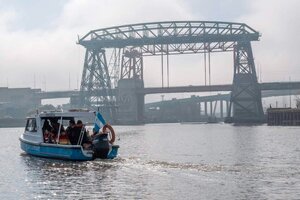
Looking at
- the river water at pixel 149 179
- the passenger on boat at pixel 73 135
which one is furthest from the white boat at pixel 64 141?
the river water at pixel 149 179

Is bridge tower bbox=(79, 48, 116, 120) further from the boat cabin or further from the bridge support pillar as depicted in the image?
the boat cabin

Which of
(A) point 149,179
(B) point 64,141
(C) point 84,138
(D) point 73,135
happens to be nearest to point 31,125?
(B) point 64,141

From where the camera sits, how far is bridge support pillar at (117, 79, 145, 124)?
16050 cm

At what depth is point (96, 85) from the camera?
154 m

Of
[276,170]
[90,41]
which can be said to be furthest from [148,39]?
[276,170]

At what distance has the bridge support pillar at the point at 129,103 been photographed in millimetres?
160500

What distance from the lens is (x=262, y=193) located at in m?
26.5

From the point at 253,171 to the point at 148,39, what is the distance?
117 m

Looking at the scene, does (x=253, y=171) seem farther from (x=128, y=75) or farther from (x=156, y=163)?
(x=128, y=75)

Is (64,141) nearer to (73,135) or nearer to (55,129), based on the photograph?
(73,135)

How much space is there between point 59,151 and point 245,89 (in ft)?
360

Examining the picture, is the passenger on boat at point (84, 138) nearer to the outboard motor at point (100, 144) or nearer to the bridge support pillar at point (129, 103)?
the outboard motor at point (100, 144)

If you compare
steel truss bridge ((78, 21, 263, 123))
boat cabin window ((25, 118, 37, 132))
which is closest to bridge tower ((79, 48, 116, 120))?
steel truss bridge ((78, 21, 263, 123))

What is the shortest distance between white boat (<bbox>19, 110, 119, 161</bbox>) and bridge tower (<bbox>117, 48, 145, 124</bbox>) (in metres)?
113
